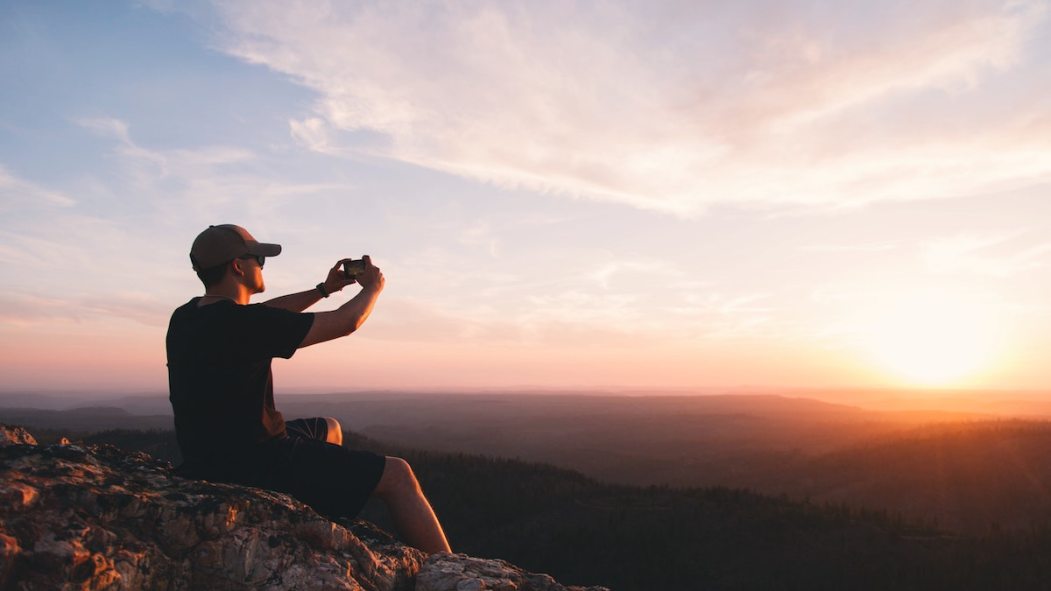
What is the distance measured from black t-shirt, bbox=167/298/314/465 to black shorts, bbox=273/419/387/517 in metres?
0.21

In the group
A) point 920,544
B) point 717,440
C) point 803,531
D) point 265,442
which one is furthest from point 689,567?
point 717,440

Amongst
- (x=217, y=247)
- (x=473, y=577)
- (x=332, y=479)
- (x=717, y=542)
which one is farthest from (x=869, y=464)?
(x=217, y=247)

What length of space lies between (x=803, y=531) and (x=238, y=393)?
11433 millimetres

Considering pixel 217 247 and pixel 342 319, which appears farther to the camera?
pixel 217 247

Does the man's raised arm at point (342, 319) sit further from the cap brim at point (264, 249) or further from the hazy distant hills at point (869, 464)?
the hazy distant hills at point (869, 464)

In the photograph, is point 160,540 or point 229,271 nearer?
point 160,540

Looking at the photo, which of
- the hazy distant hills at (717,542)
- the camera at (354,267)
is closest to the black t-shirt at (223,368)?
the camera at (354,267)

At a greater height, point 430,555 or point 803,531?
point 430,555

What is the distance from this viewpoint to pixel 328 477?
11.3 ft

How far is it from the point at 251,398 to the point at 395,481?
2.88 feet

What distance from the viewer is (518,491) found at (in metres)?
16.2

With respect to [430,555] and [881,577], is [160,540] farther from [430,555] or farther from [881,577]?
[881,577]

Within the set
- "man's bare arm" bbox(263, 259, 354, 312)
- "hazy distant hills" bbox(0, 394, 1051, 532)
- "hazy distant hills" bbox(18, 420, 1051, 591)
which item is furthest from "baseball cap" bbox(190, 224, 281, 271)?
"hazy distant hills" bbox(0, 394, 1051, 532)

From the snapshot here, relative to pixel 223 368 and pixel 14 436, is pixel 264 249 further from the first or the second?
pixel 14 436
